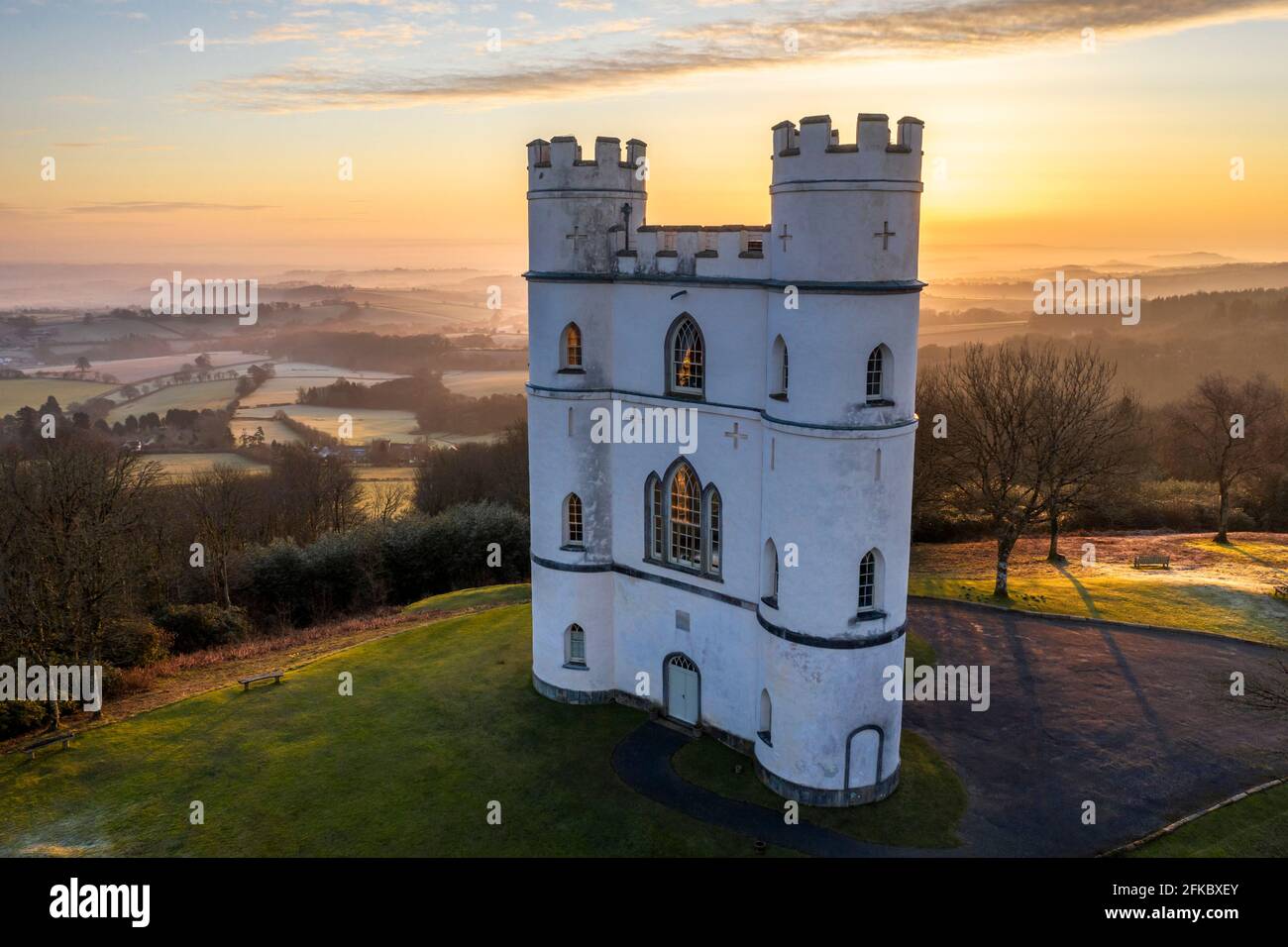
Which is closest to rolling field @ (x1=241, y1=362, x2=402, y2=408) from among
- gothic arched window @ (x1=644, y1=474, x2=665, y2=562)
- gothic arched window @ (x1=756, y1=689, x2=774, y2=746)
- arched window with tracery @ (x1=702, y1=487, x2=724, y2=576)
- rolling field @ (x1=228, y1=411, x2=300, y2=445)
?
rolling field @ (x1=228, y1=411, x2=300, y2=445)

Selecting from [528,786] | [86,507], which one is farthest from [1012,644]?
[86,507]

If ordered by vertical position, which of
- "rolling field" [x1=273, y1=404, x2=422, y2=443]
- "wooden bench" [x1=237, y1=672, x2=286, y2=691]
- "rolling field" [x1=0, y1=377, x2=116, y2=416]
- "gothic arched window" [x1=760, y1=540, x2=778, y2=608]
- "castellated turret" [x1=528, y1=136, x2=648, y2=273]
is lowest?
"wooden bench" [x1=237, y1=672, x2=286, y2=691]

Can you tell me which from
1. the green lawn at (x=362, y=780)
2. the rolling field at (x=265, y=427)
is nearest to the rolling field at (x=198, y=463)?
the rolling field at (x=265, y=427)

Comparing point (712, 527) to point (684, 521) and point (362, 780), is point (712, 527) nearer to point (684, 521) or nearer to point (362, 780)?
A: point (684, 521)

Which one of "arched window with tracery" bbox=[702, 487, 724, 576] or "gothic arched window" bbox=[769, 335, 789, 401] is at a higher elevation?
"gothic arched window" bbox=[769, 335, 789, 401]

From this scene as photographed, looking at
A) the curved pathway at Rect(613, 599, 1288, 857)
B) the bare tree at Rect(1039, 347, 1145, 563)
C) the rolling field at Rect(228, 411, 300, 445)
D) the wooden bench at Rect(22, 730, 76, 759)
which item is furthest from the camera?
the rolling field at Rect(228, 411, 300, 445)

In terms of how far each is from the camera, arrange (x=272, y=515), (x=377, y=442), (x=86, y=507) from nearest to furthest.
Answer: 1. (x=86, y=507)
2. (x=272, y=515)
3. (x=377, y=442)

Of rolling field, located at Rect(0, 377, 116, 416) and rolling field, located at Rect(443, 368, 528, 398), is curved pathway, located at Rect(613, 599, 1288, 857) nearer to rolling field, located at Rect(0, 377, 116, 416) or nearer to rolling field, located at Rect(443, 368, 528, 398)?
rolling field, located at Rect(443, 368, 528, 398)

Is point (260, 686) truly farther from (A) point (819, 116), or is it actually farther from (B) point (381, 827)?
(A) point (819, 116)
